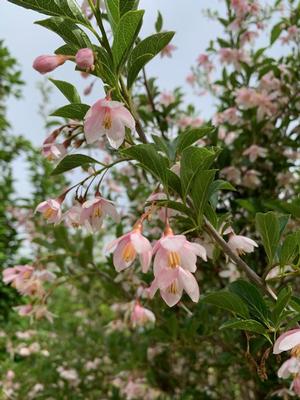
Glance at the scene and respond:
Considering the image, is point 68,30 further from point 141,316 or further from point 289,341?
point 141,316

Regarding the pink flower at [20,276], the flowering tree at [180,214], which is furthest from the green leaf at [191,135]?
the pink flower at [20,276]

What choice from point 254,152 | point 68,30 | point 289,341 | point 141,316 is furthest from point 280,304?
point 254,152

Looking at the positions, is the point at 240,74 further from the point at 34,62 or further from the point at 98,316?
the point at 98,316

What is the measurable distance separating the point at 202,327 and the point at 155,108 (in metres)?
1.31

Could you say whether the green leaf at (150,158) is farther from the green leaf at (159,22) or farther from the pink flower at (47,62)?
the green leaf at (159,22)

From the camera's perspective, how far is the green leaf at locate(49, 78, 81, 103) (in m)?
1.08

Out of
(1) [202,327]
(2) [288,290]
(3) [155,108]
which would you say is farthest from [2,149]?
(2) [288,290]

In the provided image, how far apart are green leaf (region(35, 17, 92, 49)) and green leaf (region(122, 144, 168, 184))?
0.24 m

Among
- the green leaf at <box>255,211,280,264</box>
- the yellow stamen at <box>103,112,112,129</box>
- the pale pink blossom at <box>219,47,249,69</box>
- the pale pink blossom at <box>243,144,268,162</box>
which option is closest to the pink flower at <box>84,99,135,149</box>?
the yellow stamen at <box>103,112,112,129</box>

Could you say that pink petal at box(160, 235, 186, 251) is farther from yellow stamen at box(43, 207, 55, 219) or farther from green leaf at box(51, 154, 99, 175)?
yellow stamen at box(43, 207, 55, 219)

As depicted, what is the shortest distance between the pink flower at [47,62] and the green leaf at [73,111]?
0.08 m

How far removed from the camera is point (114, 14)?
1000 mm

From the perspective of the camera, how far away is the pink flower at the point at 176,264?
0.90 metres

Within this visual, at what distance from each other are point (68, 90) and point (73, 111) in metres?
0.09
